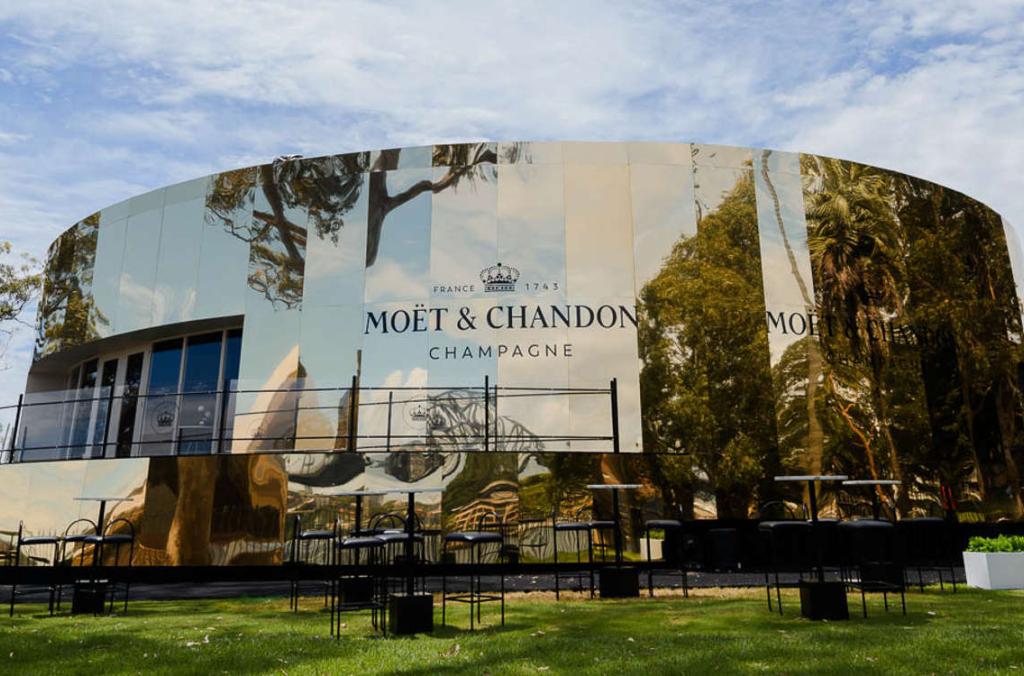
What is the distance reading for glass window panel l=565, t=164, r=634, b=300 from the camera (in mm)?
13703

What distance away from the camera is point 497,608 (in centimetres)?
778

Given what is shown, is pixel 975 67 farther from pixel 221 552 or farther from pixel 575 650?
pixel 221 552

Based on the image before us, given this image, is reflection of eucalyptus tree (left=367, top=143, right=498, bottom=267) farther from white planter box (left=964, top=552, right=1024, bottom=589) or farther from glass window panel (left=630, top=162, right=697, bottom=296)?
white planter box (left=964, top=552, right=1024, bottom=589)

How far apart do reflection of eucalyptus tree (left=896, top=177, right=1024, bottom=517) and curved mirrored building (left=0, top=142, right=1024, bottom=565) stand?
6cm

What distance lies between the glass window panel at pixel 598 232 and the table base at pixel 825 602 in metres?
7.51

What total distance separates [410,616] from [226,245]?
10.5 meters

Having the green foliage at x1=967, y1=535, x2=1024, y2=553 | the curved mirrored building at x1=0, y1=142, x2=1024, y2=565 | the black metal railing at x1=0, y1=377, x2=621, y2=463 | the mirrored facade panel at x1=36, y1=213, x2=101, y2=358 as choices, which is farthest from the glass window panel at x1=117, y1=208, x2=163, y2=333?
the green foliage at x1=967, y1=535, x2=1024, y2=553

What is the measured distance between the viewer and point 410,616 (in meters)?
6.36

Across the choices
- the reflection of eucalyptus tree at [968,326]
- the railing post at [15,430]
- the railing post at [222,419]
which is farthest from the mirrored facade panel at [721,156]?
the railing post at [15,430]

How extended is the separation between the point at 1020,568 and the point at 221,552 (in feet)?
33.1

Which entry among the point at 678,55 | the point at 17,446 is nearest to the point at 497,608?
the point at 678,55

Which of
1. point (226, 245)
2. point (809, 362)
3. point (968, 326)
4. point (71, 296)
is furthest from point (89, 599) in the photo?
point (968, 326)

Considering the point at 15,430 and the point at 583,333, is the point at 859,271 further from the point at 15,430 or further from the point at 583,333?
the point at 15,430

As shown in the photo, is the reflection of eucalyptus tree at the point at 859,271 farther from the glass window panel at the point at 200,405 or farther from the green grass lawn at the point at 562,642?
the glass window panel at the point at 200,405
